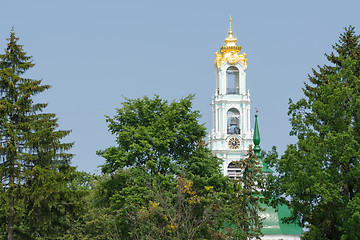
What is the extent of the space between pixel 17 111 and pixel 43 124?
1.53 metres

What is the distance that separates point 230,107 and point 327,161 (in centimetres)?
10163

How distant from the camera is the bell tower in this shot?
451 ft

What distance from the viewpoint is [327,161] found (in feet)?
126

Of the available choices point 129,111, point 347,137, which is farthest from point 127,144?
point 347,137

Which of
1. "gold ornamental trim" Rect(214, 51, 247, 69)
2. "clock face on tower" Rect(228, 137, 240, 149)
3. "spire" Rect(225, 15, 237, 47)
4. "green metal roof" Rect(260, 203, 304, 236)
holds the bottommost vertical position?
"green metal roof" Rect(260, 203, 304, 236)

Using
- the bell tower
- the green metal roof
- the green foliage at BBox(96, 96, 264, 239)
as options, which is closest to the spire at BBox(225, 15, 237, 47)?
the bell tower

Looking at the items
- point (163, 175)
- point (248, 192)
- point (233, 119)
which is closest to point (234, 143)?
point (233, 119)

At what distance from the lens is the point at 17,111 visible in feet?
139

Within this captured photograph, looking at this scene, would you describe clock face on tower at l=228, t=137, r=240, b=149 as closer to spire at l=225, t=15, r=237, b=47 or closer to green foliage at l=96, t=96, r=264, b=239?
spire at l=225, t=15, r=237, b=47

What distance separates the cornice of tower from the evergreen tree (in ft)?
317

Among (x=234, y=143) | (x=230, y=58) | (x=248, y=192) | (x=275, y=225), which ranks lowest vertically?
(x=275, y=225)

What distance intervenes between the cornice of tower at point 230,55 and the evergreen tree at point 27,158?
9664 cm

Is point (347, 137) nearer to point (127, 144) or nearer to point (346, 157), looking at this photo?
point (346, 157)

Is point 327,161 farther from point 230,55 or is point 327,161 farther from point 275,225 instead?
point 230,55
